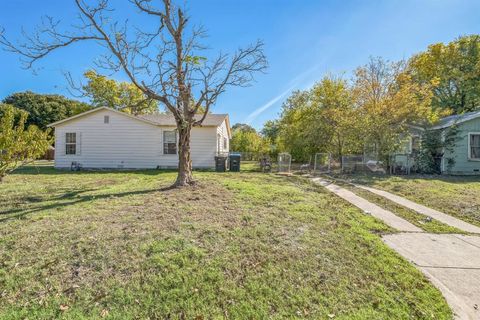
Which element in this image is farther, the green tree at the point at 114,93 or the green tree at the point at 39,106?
the green tree at the point at 39,106

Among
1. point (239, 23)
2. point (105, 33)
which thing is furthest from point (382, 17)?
point (105, 33)

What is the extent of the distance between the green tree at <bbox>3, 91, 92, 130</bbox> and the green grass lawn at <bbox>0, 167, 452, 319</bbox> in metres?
38.1

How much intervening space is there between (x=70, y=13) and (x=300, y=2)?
7.60 m

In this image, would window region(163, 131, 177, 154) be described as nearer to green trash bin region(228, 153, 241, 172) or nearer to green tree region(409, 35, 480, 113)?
green trash bin region(228, 153, 241, 172)

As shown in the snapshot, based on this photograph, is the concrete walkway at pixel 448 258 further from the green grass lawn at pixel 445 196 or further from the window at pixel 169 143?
the window at pixel 169 143

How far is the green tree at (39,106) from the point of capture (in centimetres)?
3522

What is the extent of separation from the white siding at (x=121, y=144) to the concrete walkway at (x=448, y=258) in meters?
11.0

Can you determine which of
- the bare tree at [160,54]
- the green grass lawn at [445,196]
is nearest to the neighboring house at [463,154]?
the green grass lawn at [445,196]

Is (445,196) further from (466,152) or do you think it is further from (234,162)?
(234,162)

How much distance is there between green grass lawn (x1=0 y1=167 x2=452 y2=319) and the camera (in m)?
2.29

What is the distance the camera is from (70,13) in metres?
7.03

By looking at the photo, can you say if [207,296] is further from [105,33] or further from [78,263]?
[105,33]

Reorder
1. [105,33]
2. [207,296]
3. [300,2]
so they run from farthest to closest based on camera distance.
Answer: [300,2]
[105,33]
[207,296]

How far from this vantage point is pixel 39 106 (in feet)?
117
